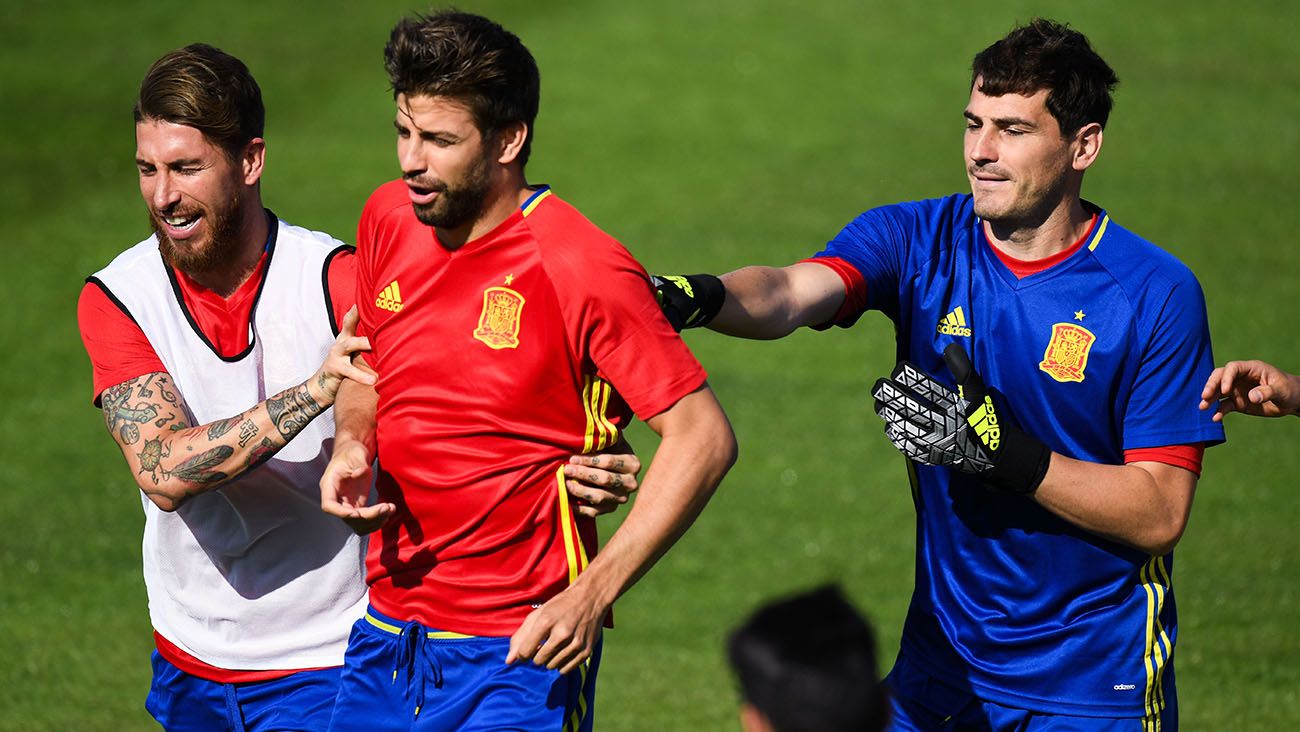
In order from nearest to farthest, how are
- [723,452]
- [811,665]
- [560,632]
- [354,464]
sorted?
[811,665] → [560,632] → [723,452] → [354,464]

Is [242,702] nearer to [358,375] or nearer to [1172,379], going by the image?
[358,375]

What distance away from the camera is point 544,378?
15.7ft

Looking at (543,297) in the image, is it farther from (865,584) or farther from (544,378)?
(865,584)

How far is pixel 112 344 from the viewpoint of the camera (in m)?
5.49

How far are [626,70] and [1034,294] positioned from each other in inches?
754

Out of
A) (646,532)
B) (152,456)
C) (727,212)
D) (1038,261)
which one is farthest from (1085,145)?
(727,212)

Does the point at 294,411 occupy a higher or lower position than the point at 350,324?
lower

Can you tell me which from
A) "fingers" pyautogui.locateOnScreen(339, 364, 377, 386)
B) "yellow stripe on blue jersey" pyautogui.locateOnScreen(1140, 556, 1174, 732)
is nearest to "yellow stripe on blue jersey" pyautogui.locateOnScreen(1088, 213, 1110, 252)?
"yellow stripe on blue jersey" pyautogui.locateOnScreen(1140, 556, 1174, 732)

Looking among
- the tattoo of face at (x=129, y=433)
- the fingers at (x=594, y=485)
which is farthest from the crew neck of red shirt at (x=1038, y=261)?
the tattoo of face at (x=129, y=433)

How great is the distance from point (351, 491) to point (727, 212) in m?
14.9

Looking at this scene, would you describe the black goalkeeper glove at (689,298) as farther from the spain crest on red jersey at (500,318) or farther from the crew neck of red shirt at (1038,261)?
the crew neck of red shirt at (1038,261)

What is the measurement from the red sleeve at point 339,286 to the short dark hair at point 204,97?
1.77ft

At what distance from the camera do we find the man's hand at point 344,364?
16.5 feet

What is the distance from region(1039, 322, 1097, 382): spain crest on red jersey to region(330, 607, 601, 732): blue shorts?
71.4 inches
